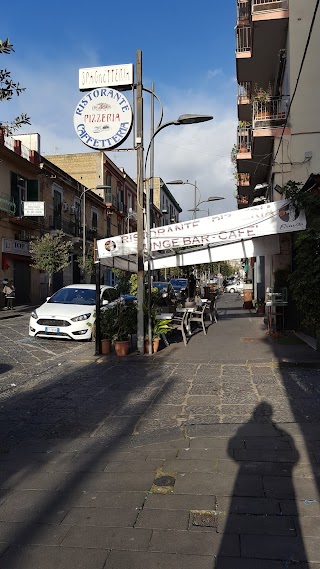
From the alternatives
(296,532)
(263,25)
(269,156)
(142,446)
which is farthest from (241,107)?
(296,532)

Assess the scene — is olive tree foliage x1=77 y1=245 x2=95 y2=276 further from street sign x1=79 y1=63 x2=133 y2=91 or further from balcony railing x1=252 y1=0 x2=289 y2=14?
street sign x1=79 y1=63 x2=133 y2=91

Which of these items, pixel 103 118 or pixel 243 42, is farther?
pixel 243 42

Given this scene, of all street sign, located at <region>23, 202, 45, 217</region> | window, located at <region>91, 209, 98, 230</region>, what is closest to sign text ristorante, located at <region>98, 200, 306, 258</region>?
street sign, located at <region>23, 202, 45, 217</region>

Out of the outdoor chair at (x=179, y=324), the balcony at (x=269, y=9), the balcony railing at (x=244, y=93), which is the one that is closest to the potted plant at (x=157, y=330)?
the outdoor chair at (x=179, y=324)

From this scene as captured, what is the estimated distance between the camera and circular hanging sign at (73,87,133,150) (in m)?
9.41

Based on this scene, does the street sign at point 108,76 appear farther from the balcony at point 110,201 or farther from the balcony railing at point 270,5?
the balcony at point 110,201

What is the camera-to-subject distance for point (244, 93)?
18.7 meters

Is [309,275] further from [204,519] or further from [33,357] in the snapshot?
[33,357]

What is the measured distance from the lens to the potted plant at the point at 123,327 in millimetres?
9461

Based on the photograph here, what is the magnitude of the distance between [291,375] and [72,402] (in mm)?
3401

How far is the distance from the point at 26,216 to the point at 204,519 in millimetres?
26707

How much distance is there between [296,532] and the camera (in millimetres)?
2877

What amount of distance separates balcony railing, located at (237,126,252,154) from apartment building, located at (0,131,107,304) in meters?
11.4

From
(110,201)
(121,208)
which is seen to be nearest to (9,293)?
(110,201)
